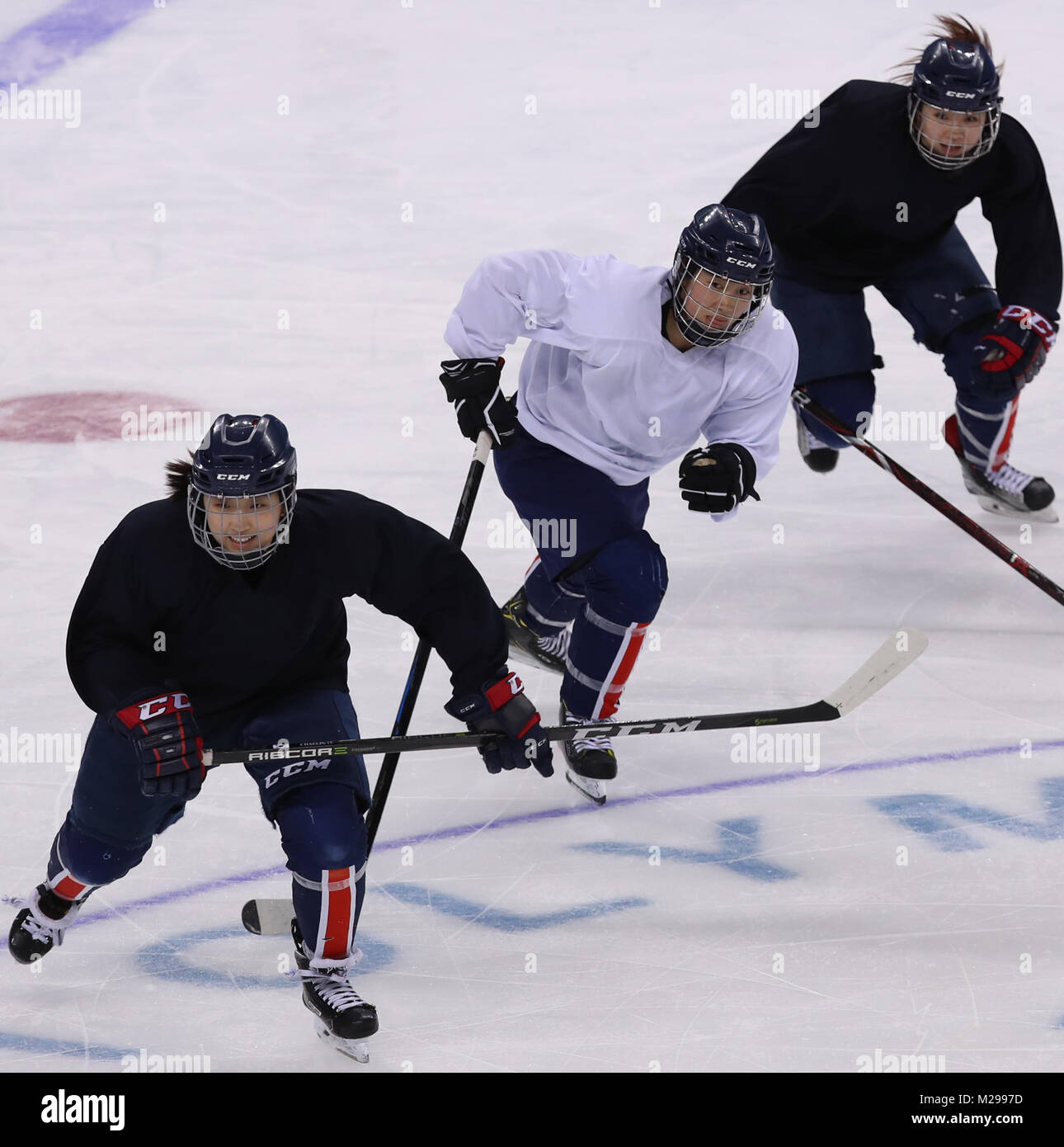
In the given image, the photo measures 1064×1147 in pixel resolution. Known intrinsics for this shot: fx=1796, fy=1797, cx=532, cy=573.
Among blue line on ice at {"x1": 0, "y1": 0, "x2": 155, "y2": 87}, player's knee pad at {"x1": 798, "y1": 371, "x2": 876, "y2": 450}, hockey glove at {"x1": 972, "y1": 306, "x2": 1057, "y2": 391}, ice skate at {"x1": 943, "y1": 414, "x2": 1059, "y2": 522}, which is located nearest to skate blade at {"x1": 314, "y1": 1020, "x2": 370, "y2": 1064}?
player's knee pad at {"x1": 798, "y1": 371, "x2": 876, "y2": 450}

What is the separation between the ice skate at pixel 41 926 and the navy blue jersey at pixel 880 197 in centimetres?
232

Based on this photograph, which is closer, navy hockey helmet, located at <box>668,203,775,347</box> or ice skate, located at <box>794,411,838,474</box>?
navy hockey helmet, located at <box>668,203,775,347</box>

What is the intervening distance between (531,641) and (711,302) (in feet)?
3.56

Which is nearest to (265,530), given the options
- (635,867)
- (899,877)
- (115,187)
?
(635,867)

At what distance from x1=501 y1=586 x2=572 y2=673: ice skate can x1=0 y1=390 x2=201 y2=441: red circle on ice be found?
1.66 m

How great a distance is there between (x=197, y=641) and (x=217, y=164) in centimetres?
479

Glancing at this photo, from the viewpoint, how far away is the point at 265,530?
9.03 feet

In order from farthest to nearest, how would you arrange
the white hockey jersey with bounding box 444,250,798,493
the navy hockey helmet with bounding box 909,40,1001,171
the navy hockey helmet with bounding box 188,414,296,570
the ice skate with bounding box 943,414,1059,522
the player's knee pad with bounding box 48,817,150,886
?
1. the ice skate with bounding box 943,414,1059,522
2. the navy hockey helmet with bounding box 909,40,1001,171
3. the white hockey jersey with bounding box 444,250,798,493
4. the player's knee pad with bounding box 48,817,150,886
5. the navy hockey helmet with bounding box 188,414,296,570

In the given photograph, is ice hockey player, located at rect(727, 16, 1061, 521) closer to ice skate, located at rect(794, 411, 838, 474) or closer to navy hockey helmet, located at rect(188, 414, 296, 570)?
ice skate, located at rect(794, 411, 838, 474)

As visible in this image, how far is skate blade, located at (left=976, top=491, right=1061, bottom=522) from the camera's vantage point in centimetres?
496

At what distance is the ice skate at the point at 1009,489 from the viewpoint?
4922mm
